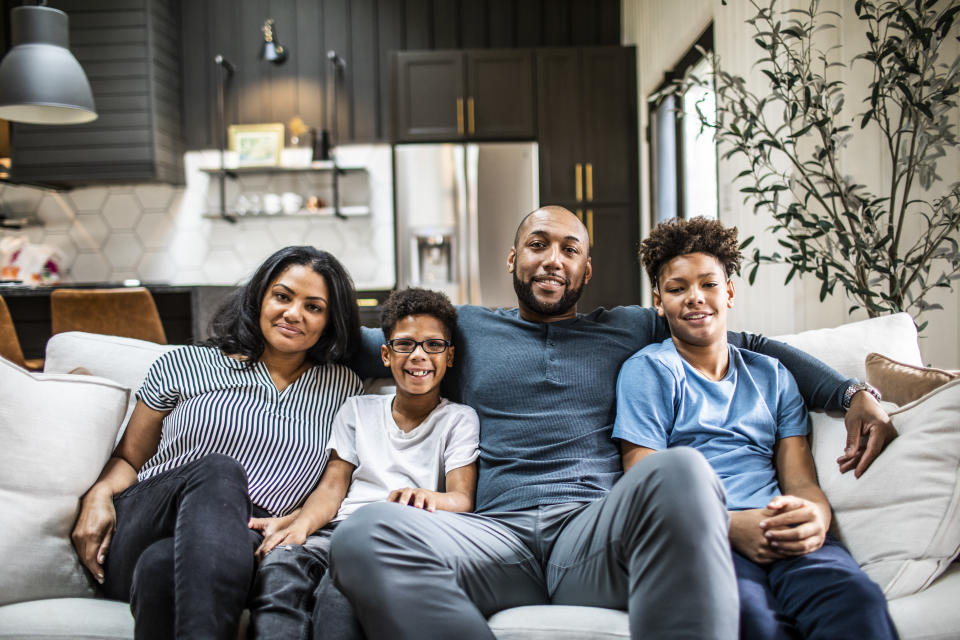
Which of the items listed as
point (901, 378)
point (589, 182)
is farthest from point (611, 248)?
point (901, 378)

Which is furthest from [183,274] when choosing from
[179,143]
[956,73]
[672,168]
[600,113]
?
[956,73]

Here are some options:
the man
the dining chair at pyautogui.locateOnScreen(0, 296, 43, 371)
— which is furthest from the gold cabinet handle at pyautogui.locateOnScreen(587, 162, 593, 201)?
the dining chair at pyautogui.locateOnScreen(0, 296, 43, 371)

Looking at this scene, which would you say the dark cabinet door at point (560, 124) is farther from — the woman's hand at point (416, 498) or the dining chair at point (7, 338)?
the woman's hand at point (416, 498)

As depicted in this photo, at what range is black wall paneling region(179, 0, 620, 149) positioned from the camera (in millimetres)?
4766

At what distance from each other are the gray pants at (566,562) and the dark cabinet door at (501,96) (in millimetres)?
3328

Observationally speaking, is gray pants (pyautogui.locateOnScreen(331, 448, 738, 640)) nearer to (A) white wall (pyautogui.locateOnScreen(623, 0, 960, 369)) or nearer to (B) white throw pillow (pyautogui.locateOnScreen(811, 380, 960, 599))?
(B) white throw pillow (pyautogui.locateOnScreen(811, 380, 960, 599))

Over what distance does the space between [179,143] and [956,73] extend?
446 centimetres

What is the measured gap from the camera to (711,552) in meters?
1.03

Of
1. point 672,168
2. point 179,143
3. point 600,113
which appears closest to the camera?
point 672,168

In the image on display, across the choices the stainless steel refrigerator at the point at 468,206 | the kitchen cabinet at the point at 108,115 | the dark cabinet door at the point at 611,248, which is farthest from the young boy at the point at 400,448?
the kitchen cabinet at the point at 108,115

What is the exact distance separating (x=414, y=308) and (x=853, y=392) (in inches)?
Result: 37.0

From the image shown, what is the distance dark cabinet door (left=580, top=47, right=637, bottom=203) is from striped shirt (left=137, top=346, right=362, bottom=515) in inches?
123

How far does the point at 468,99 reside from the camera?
430cm

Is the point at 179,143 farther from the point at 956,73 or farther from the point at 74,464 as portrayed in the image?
the point at 956,73
